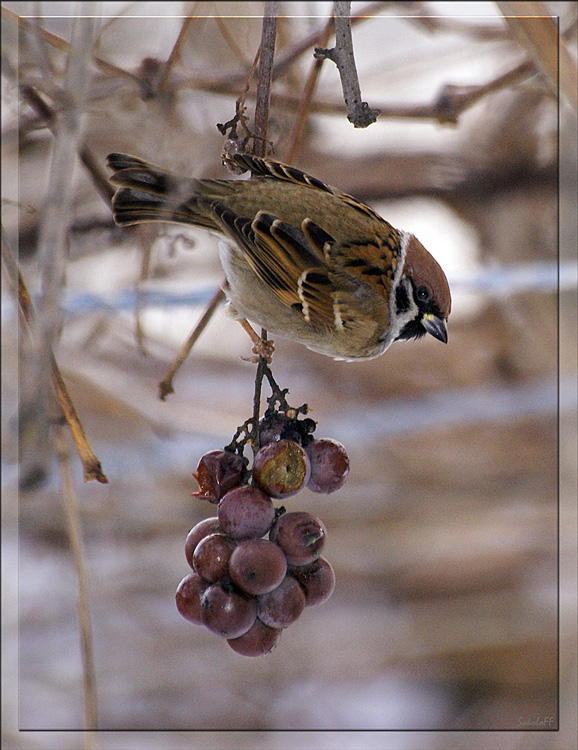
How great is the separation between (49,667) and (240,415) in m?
0.86

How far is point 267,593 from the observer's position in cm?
76

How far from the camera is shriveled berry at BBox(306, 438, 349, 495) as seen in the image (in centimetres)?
79

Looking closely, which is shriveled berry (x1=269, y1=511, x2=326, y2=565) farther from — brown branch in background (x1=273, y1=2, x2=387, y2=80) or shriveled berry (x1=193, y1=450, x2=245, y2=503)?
brown branch in background (x1=273, y1=2, x2=387, y2=80)

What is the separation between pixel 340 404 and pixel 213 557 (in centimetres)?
149

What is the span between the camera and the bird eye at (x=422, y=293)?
95 cm

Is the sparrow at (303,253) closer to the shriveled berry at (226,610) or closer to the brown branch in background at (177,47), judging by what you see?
the brown branch in background at (177,47)

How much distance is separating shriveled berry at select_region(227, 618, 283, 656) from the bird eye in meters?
0.51

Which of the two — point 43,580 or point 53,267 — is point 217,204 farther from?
point 43,580

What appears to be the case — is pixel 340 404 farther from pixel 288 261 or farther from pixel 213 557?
pixel 213 557

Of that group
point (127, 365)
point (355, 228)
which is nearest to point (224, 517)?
point (355, 228)

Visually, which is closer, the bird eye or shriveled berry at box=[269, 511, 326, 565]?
shriveled berry at box=[269, 511, 326, 565]

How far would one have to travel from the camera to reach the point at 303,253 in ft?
3.11

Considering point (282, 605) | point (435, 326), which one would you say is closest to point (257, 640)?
point (282, 605)

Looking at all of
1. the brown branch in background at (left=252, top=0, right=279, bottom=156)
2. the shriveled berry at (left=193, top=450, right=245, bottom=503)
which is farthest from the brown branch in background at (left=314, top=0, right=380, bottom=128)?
the shriveled berry at (left=193, top=450, right=245, bottom=503)
